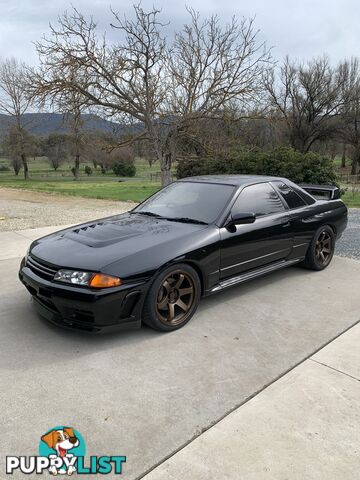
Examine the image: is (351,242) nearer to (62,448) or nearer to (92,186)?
(62,448)

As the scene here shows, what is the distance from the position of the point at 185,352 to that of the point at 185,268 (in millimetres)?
759

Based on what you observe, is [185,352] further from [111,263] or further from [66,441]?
[66,441]

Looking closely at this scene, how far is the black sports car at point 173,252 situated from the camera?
9.95ft

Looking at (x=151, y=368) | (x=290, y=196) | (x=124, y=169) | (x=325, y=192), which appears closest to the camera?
(x=151, y=368)

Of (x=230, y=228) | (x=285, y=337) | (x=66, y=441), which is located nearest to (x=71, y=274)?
(x=66, y=441)

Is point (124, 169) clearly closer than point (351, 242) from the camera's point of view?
No

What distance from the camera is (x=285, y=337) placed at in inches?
131

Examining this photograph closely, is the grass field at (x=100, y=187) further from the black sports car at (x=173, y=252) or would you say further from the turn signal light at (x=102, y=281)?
the turn signal light at (x=102, y=281)

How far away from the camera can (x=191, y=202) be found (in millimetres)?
4223

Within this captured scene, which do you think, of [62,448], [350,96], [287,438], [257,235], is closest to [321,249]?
[257,235]

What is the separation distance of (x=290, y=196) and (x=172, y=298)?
235 centimetres

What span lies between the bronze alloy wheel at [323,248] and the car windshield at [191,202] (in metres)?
1.77

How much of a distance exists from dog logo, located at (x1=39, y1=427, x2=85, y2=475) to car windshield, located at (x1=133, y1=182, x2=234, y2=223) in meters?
2.33

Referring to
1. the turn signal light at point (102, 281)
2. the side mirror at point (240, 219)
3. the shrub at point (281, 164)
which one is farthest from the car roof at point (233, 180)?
the shrub at point (281, 164)
